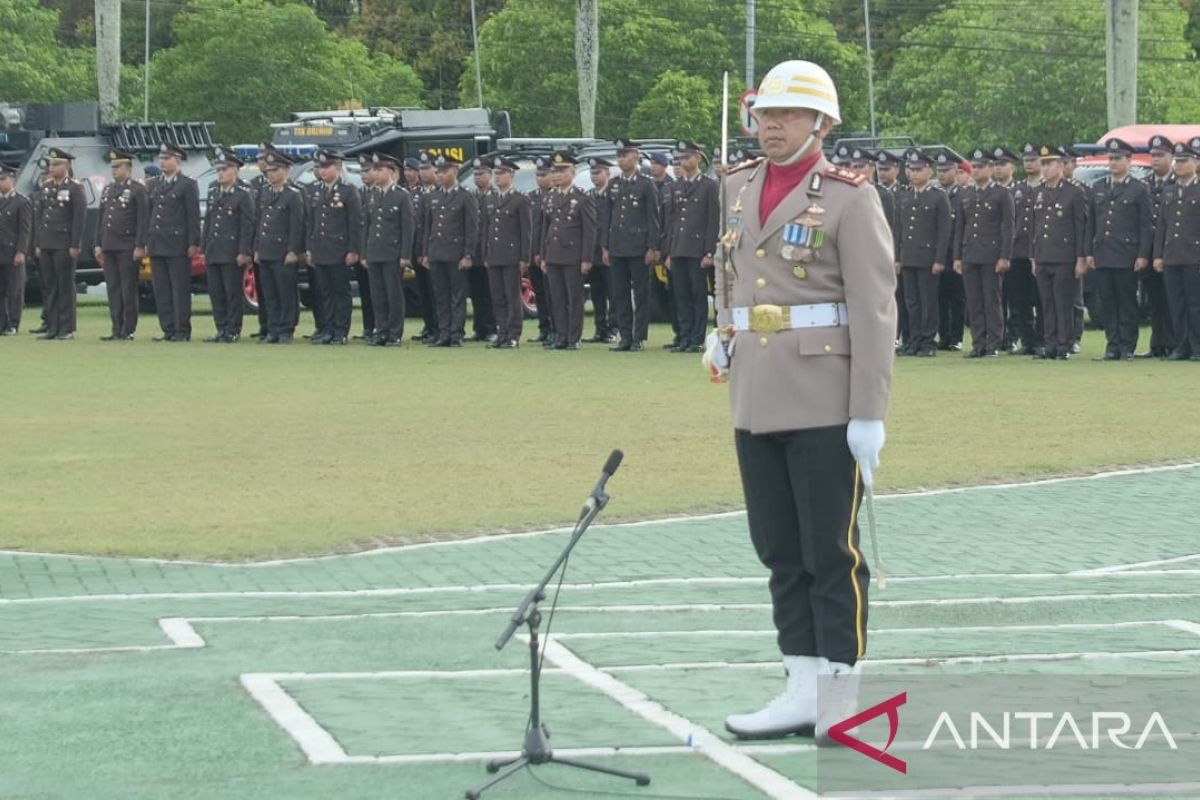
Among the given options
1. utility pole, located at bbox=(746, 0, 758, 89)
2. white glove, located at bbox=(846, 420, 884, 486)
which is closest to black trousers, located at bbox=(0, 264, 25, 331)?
white glove, located at bbox=(846, 420, 884, 486)

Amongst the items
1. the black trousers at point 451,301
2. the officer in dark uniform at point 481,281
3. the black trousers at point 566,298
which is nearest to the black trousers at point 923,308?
the black trousers at point 566,298

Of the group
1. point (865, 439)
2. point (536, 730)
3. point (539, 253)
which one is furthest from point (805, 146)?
point (539, 253)

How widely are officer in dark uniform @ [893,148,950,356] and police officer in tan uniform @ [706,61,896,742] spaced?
17497mm

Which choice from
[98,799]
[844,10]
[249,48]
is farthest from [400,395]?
[844,10]

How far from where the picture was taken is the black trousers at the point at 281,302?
27016mm

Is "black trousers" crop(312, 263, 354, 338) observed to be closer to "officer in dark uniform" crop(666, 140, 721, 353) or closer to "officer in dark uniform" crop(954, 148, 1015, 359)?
"officer in dark uniform" crop(666, 140, 721, 353)

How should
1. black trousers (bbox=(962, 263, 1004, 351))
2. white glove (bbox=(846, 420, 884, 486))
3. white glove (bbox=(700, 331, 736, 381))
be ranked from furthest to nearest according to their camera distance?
black trousers (bbox=(962, 263, 1004, 351)) < white glove (bbox=(700, 331, 736, 381)) < white glove (bbox=(846, 420, 884, 486))

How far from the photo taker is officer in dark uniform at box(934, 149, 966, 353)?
25297mm

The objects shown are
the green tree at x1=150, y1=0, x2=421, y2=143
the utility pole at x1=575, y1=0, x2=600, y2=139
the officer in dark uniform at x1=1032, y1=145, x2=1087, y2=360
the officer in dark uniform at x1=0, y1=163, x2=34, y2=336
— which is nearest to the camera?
the officer in dark uniform at x1=1032, y1=145, x2=1087, y2=360

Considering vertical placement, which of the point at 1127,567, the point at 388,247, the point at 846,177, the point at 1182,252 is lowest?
the point at 1127,567

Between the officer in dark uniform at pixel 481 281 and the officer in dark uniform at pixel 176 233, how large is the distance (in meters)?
3.19

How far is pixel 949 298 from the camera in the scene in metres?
25.7

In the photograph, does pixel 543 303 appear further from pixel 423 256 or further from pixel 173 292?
pixel 173 292

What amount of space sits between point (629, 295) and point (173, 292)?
Result: 5.47 metres
